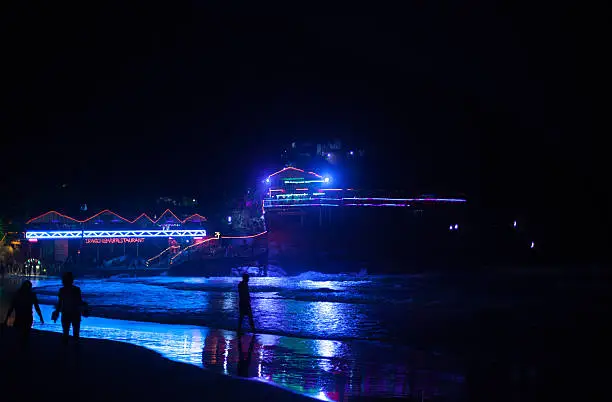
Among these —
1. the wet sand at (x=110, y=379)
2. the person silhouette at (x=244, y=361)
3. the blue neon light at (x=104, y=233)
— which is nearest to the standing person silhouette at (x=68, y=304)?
the wet sand at (x=110, y=379)

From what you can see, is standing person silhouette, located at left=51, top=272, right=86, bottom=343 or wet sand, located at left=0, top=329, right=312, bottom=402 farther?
standing person silhouette, located at left=51, top=272, right=86, bottom=343

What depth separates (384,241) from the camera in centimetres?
7194

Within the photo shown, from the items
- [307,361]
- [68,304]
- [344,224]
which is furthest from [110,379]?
[344,224]

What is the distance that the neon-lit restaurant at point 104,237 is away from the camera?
213 feet

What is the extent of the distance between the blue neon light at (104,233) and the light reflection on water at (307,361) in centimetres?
4632

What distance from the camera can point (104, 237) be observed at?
66.8m

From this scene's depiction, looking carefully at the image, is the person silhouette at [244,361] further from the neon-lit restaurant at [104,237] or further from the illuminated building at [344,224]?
the neon-lit restaurant at [104,237]

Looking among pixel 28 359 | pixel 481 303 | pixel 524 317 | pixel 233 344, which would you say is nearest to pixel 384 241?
pixel 481 303

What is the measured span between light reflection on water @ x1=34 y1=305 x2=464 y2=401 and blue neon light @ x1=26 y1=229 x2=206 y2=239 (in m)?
46.3

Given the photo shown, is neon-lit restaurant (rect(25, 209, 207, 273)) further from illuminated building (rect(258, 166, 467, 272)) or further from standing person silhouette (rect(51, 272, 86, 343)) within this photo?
A: standing person silhouette (rect(51, 272, 86, 343))

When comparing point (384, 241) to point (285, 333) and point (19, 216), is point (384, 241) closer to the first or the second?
point (19, 216)

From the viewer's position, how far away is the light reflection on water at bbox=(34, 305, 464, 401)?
11.5 meters

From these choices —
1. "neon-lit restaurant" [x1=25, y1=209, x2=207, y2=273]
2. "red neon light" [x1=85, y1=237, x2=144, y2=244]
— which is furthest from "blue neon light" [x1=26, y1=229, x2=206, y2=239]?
"red neon light" [x1=85, y1=237, x2=144, y2=244]

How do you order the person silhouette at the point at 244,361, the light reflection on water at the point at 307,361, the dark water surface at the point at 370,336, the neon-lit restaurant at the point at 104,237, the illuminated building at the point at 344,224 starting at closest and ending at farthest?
the light reflection on water at the point at 307,361 < the dark water surface at the point at 370,336 < the person silhouette at the point at 244,361 < the neon-lit restaurant at the point at 104,237 < the illuminated building at the point at 344,224
